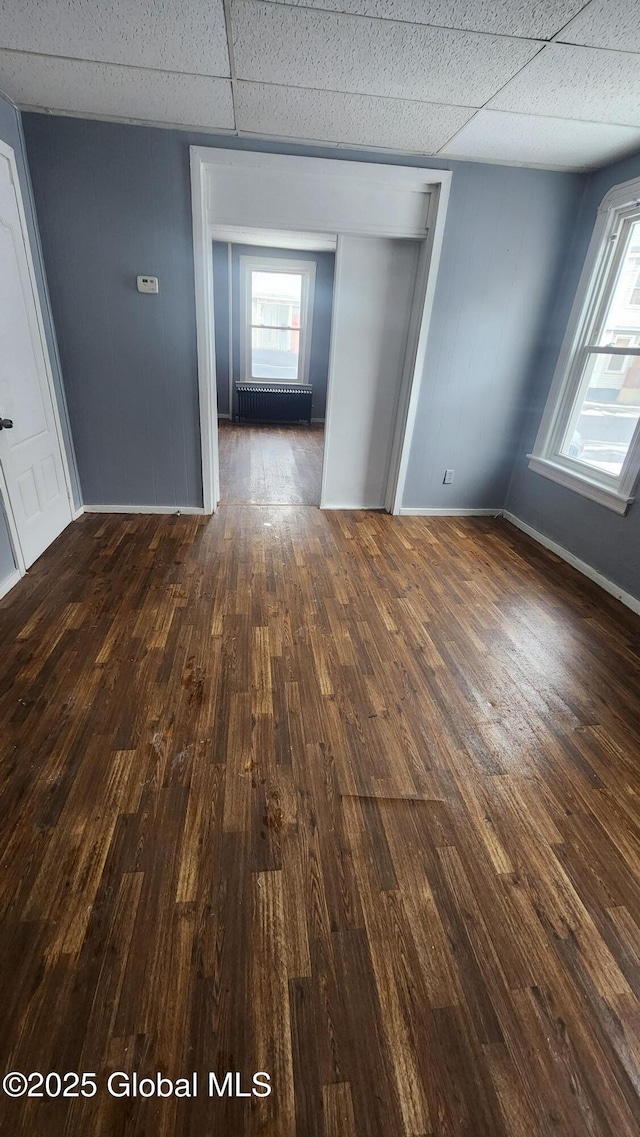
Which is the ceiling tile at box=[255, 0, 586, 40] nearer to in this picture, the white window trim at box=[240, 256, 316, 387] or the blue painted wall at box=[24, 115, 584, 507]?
the blue painted wall at box=[24, 115, 584, 507]

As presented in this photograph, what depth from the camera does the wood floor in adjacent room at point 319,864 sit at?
3.33 feet

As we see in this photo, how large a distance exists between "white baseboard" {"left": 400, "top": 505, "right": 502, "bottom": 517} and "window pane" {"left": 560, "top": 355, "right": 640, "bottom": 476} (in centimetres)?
80

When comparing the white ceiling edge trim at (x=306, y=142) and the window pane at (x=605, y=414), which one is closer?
the white ceiling edge trim at (x=306, y=142)

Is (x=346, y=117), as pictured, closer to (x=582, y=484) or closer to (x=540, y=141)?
(x=540, y=141)

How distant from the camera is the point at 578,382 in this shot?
138 inches

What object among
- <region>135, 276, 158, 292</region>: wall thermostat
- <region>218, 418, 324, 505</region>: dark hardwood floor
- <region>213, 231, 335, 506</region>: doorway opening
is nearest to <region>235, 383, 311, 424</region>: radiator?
<region>213, 231, 335, 506</region>: doorway opening

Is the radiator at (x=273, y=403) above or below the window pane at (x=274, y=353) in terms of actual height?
below

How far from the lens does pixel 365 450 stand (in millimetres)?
4055

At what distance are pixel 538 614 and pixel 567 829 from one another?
4.74 feet

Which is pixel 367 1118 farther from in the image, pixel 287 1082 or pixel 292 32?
pixel 292 32

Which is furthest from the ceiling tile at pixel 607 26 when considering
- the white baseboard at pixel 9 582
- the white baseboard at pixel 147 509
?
the white baseboard at pixel 9 582

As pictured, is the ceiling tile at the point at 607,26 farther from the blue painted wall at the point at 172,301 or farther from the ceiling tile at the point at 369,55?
the blue painted wall at the point at 172,301

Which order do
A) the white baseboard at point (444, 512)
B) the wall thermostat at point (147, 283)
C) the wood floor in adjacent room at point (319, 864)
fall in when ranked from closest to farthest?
the wood floor in adjacent room at point (319, 864) → the wall thermostat at point (147, 283) → the white baseboard at point (444, 512)

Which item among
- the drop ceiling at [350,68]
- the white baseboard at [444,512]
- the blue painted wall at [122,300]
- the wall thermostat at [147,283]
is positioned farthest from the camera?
the white baseboard at [444,512]
